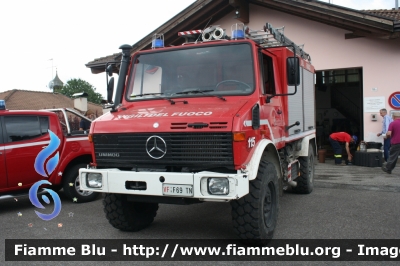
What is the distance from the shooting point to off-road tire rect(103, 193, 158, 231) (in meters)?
5.12

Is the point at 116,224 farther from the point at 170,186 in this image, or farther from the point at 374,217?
the point at 374,217

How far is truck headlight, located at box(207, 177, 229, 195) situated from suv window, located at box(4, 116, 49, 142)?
4.08 m

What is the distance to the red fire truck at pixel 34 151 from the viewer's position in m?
6.58

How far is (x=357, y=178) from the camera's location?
9523 millimetres

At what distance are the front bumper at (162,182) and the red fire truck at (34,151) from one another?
8.18 feet

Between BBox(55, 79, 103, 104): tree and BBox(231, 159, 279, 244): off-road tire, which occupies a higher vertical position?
BBox(55, 79, 103, 104): tree

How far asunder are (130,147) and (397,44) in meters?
9.73

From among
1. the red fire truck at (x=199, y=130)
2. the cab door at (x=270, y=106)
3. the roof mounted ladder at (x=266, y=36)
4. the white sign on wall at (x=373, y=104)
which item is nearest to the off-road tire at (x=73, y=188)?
the red fire truck at (x=199, y=130)

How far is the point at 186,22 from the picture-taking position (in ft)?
43.1

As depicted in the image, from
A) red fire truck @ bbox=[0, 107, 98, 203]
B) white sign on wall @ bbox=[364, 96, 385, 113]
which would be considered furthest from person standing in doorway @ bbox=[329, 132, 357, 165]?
red fire truck @ bbox=[0, 107, 98, 203]

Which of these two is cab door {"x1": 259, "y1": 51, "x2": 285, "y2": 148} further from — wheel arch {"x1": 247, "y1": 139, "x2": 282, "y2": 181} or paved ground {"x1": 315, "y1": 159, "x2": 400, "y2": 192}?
paved ground {"x1": 315, "y1": 159, "x2": 400, "y2": 192}

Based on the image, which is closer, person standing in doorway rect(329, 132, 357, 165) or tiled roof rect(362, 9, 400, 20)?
person standing in doorway rect(329, 132, 357, 165)

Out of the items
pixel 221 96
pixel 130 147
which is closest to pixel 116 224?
pixel 130 147

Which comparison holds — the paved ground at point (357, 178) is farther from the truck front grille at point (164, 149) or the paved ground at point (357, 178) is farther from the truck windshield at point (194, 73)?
the truck front grille at point (164, 149)
